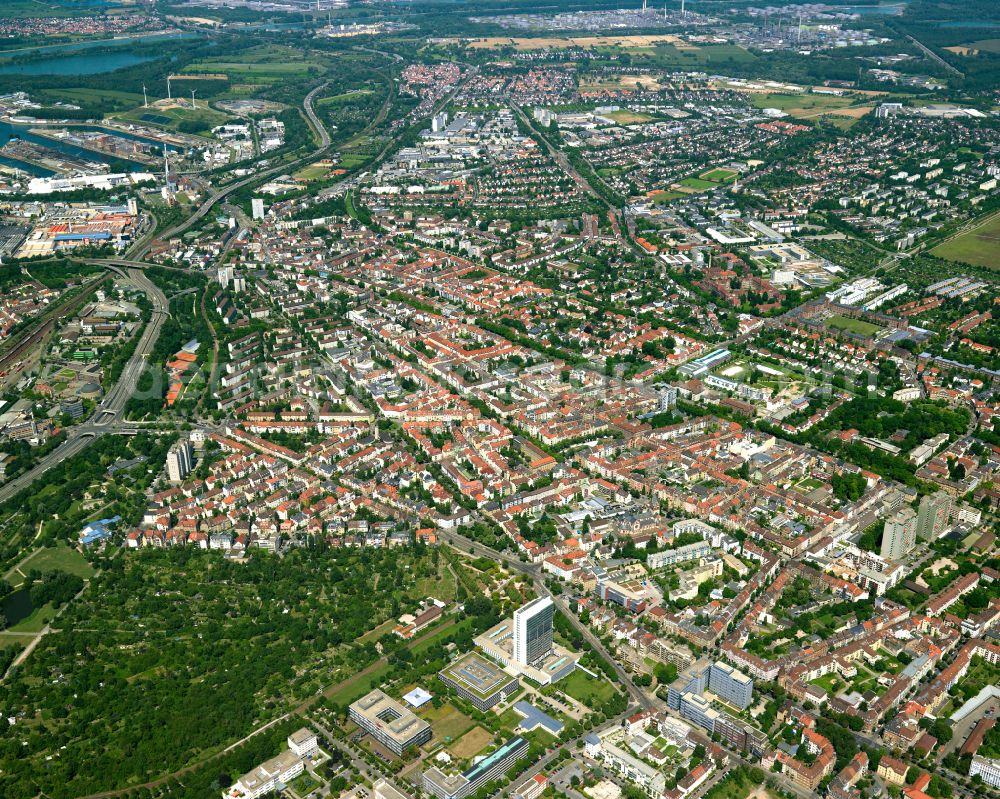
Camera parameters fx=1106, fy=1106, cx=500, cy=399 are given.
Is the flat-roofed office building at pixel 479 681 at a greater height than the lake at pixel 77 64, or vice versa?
the lake at pixel 77 64

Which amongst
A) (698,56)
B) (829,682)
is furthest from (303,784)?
(698,56)

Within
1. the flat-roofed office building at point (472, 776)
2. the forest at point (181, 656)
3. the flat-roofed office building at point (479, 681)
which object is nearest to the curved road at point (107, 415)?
the forest at point (181, 656)

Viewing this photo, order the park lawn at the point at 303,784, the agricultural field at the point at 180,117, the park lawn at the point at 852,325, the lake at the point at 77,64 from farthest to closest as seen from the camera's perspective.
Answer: the lake at the point at 77,64 → the agricultural field at the point at 180,117 → the park lawn at the point at 852,325 → the park lawn at the point at 303,784

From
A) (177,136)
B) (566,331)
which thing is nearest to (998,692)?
(566,331)

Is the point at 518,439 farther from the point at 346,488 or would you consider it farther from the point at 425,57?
the point at 425,57

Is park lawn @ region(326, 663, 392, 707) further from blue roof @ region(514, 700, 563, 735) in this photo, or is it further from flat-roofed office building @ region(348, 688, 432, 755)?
blue roof @ region(514, 700, 563, 735)

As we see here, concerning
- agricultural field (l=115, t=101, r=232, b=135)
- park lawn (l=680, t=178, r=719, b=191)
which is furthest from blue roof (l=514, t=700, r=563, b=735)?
agricultural field (l=115, t=101, r=232, b=135)

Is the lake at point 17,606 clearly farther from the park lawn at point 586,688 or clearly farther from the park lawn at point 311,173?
the park lawn at point 311,173
